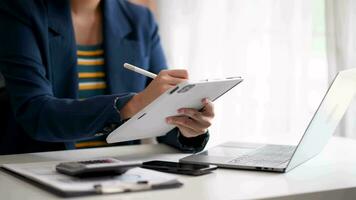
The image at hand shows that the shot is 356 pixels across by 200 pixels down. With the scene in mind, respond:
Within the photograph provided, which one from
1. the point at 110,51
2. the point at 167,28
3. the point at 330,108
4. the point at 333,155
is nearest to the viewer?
the point at 330,108

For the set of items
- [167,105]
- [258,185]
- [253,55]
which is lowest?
[258,185]

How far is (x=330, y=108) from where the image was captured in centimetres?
102

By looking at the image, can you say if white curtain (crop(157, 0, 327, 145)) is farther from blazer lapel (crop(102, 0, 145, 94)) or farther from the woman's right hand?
the woman's right hand

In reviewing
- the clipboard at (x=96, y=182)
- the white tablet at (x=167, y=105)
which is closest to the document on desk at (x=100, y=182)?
the clipboard at (x=96, y=182)

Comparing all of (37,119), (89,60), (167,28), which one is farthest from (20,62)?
(167,28)

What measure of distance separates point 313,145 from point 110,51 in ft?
2.10

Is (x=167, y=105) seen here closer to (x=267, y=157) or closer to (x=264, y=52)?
(x=267, y=157)

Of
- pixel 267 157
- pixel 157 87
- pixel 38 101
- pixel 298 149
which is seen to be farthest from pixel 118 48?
pixel 298 149

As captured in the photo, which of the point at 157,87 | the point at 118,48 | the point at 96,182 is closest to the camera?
the point at 96,182

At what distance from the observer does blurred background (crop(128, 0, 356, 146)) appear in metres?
1.98

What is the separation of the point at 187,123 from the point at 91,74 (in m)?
0.42

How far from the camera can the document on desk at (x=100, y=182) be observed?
76 centimetres

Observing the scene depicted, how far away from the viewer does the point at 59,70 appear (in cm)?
139

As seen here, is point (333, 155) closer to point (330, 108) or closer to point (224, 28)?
point (330, 108)
